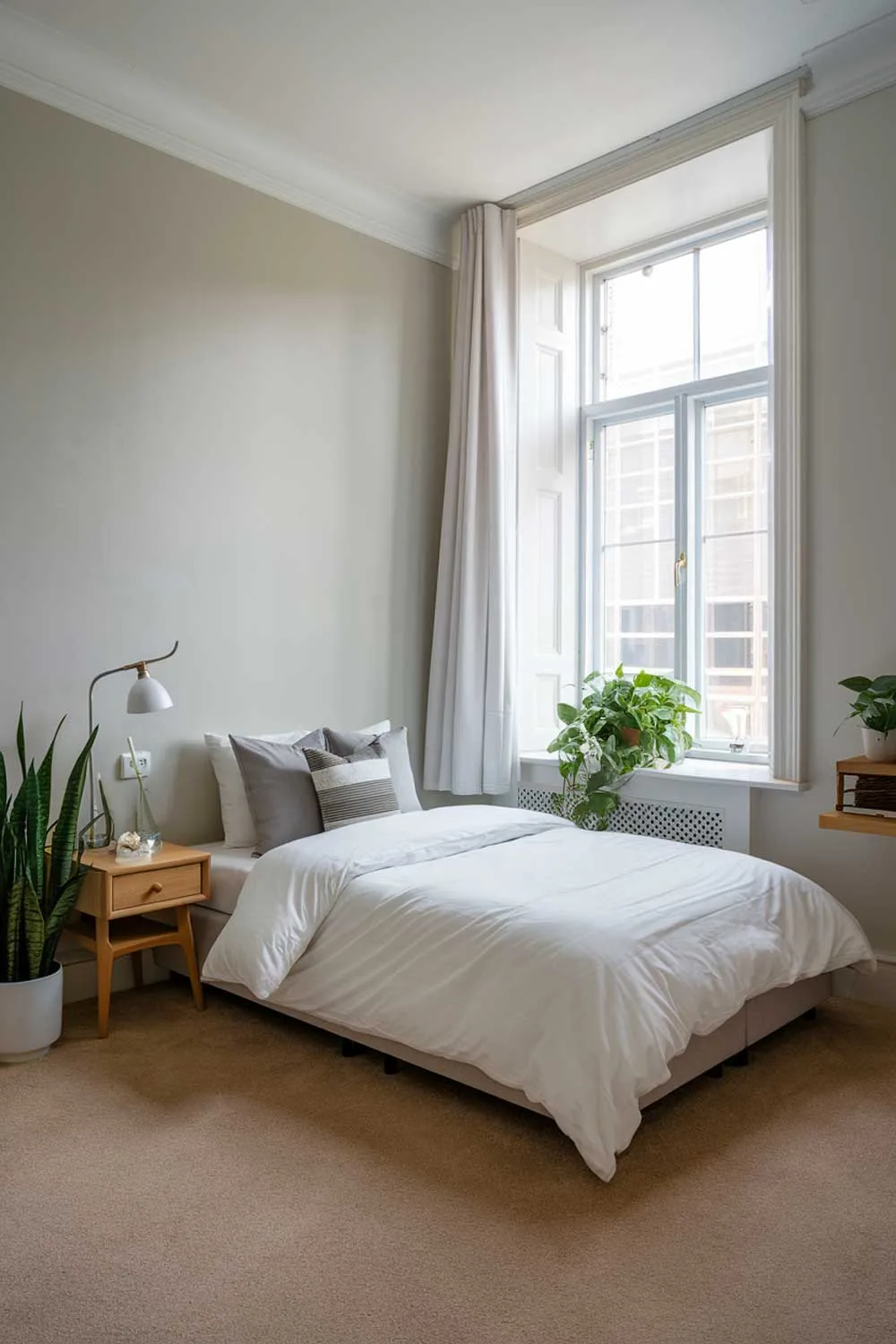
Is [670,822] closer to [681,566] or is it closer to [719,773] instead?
[719,773]

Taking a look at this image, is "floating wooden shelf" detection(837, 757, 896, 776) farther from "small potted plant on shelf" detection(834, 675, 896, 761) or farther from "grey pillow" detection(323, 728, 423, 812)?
"grey pillow" detection(323, 728, 423, 812)

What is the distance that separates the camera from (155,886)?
3.14 metres

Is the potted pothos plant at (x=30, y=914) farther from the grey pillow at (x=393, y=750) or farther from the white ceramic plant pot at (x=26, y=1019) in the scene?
the grey pillow at (x=393, y=750)

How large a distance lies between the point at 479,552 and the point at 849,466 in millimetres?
1552

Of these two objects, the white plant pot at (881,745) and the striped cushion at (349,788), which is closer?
the white plant pot at (881,745)

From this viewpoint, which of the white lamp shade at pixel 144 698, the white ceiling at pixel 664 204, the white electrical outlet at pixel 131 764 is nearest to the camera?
the white lamp shade at pixel 144 698

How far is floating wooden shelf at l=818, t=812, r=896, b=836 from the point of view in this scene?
293 cm

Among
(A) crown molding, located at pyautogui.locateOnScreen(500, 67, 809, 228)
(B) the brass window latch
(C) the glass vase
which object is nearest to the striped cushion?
(C) the glass vase

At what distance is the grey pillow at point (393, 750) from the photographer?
3.76 meters

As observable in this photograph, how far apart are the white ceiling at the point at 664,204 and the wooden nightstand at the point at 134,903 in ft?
10.2

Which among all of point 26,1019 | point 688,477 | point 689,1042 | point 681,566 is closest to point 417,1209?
point 689,1042

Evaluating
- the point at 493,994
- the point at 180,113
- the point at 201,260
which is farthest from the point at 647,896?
the point at 180,113

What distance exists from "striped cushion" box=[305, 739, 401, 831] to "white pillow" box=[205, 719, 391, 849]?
274 mm

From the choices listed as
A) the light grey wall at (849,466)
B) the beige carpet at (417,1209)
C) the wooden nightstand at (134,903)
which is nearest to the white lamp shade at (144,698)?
the wooden nightstand at (134,903)
